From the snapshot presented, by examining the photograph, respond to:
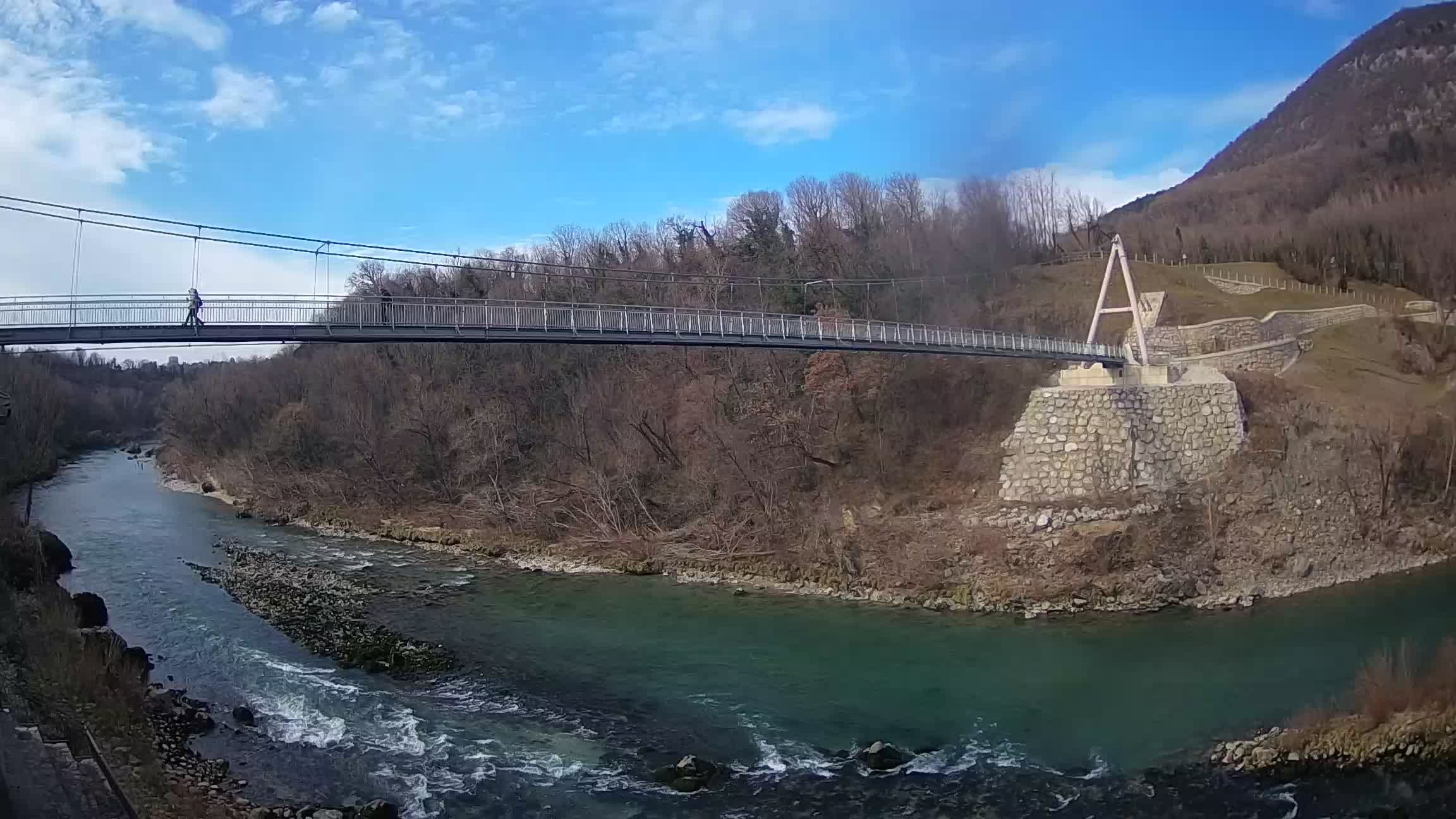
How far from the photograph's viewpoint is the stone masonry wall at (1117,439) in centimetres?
2139

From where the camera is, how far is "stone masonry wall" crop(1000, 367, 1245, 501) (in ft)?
70.2

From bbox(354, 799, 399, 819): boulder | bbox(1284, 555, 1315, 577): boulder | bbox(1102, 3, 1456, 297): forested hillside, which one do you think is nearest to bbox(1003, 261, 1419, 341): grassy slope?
bbox(1102, 3, 1456, 297): forested hillside

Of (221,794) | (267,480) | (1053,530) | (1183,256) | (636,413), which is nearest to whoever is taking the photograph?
(221,794)

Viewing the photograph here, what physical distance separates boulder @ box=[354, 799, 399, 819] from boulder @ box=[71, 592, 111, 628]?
30.7ft

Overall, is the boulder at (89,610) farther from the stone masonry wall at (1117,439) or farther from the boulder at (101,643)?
the stone masonry wall at (1117,439)

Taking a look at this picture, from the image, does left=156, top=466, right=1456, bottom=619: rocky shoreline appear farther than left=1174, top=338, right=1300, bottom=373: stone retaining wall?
No

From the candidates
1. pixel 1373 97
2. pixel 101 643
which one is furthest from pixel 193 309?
pixel 1373 97

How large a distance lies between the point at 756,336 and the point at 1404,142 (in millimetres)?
64842

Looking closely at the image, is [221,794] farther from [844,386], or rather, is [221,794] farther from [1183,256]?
[1183,256]

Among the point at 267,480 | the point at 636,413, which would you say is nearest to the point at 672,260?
the point at 636,413

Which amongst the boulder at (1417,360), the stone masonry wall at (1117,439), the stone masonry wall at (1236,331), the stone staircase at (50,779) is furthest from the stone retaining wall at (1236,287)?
the stone staircase at (50,779)

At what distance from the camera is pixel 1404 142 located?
6134 cm

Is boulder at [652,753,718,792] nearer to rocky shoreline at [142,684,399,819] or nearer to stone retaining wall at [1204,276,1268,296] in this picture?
rocky shoreline at [142,684,399,819]

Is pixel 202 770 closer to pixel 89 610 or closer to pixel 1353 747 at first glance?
pixel 89 610
